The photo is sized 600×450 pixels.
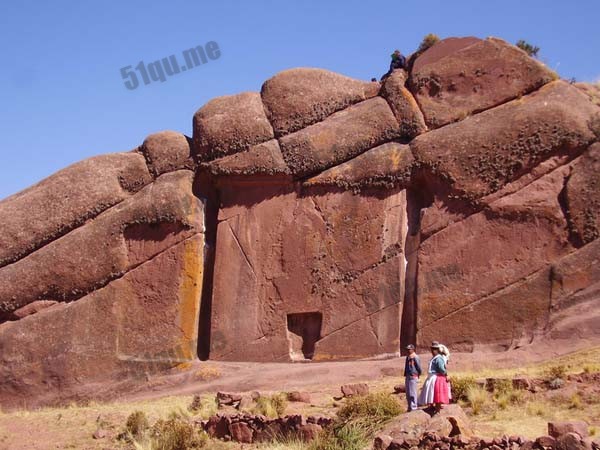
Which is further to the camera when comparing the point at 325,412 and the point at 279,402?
the point at 279,402

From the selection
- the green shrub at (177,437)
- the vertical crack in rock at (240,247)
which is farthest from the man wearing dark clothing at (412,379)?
the vertical crack in rock at (240,247)

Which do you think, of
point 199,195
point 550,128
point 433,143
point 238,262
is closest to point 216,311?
point 238,262

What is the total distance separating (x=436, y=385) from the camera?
554 inches

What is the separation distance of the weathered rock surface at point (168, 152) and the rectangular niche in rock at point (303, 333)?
17.2 feet

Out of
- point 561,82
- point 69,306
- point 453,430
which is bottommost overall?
point 453,430

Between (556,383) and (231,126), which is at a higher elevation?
(231,126)

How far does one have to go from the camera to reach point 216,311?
22.1 metres

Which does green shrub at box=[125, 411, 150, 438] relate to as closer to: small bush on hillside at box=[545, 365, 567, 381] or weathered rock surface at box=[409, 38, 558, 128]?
small bush on hillside at box=[545, 365, 567, 381]

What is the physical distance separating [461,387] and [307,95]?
32.9ft

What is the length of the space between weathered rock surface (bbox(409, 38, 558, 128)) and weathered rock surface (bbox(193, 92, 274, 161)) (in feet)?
13.9

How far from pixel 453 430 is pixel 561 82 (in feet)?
39.1

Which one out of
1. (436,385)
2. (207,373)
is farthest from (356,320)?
(436,385)

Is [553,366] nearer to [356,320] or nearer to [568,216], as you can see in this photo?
[568,216]

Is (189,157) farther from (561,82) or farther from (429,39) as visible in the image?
(561,82)
